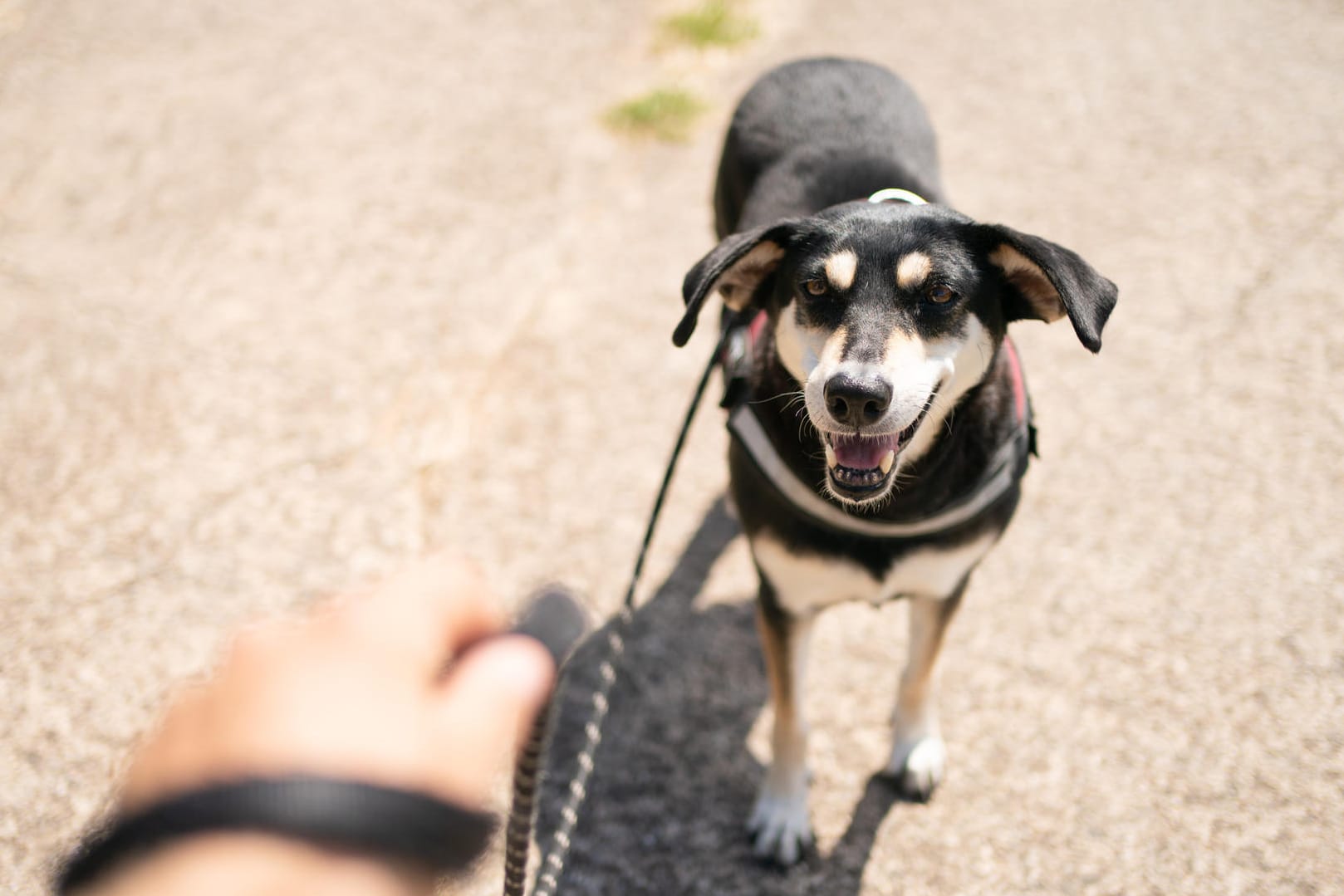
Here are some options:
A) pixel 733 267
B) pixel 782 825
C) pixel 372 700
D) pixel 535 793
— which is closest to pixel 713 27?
pixel 733 267

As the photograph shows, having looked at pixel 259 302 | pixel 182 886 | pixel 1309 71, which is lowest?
pixel 259 302

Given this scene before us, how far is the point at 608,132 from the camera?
5.04 m

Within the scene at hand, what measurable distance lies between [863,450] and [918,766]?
1149 millimetres

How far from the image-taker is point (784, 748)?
258 cm

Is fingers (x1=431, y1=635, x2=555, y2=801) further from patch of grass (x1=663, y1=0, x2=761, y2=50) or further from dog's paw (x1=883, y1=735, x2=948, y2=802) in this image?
patch of grass (x1=663, y1=0, x2=761, y2=50)

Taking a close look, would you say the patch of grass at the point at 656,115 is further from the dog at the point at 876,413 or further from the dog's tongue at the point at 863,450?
the dog's tongue at the point at 863,450

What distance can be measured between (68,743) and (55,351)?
186cm

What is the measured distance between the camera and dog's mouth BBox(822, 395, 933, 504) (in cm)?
200

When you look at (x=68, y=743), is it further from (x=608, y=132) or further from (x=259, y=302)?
(x=608, y=132)

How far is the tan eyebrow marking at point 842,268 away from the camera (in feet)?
6.70

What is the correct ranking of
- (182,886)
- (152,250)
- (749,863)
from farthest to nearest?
(152,250) < (749,863) < (182,886)

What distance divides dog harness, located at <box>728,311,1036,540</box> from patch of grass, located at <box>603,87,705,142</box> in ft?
10.4

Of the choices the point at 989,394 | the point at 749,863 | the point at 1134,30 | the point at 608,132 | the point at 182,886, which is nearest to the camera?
the point at 182,886

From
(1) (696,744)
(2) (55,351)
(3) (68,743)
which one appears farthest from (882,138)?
(2) (55,351)
